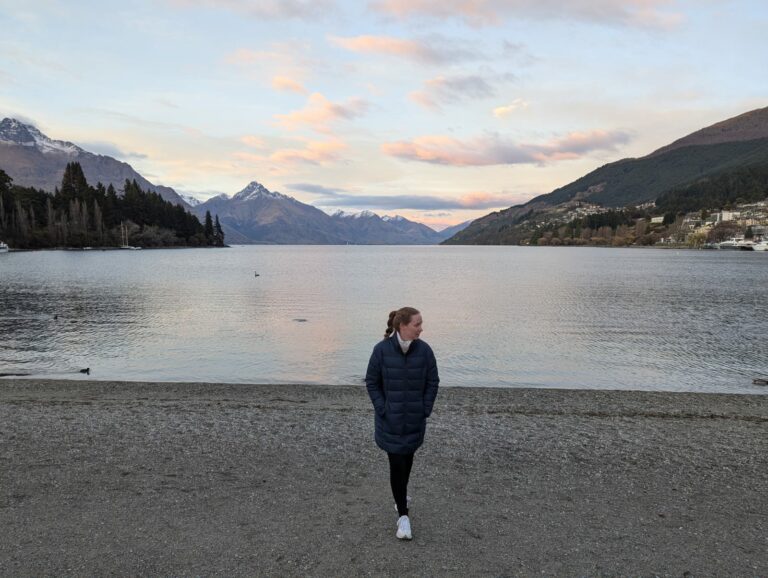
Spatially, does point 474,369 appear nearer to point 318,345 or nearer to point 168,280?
point 318,345

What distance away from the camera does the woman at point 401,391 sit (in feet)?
23.3

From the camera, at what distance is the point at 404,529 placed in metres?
7.27

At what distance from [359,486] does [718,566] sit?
17.3 ft

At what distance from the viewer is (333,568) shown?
6527 mm

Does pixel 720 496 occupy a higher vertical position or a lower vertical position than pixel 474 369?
higher

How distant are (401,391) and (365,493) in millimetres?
2725

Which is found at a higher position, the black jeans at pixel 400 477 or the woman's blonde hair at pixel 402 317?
the woman's blonde hair at pixel 402 317

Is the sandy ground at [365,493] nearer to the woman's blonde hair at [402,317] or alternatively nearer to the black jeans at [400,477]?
the black jeans at [400,477]

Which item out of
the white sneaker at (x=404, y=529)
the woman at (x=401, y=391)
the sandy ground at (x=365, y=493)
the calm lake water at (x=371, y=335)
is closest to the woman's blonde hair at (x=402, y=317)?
the woman at (x=401, y=391)

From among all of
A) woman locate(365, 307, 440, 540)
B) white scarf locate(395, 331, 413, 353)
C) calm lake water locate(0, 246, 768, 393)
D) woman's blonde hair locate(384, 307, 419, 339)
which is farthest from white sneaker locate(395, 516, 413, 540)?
calm lake water locate(0, 246, 768, 393)

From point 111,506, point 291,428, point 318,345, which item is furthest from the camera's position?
point 318,345

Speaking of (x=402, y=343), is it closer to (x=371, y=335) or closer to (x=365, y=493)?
(x=365, y=493)

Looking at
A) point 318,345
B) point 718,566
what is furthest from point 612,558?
point 318,345

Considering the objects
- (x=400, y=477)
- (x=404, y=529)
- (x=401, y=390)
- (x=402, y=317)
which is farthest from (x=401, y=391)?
(x=404, y=529)
